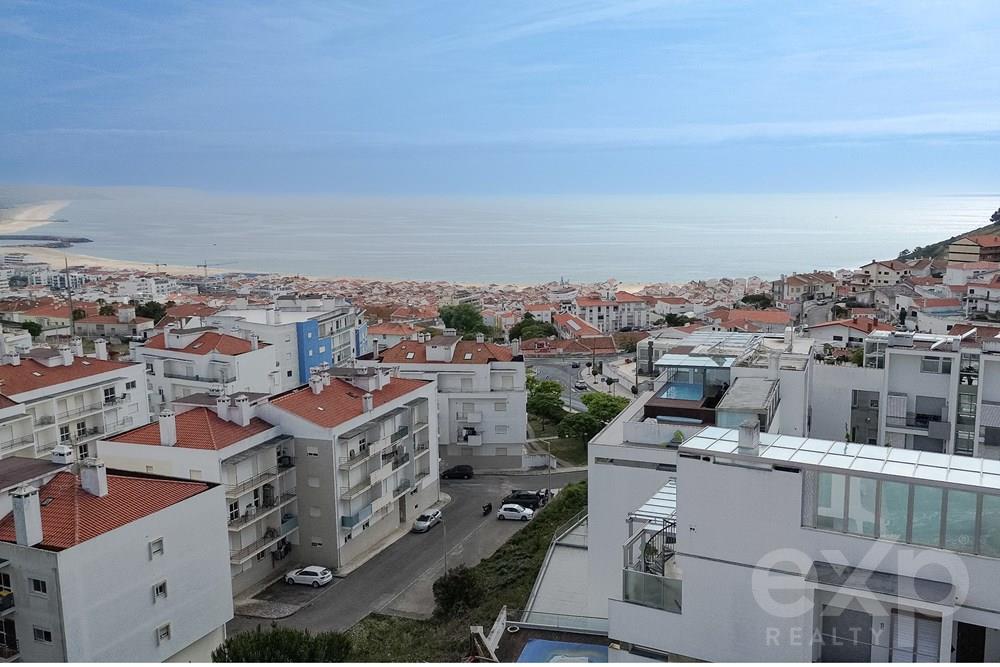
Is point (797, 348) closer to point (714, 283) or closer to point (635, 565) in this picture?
point (635, 565)

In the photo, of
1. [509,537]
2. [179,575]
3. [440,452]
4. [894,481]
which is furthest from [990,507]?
[440,452]

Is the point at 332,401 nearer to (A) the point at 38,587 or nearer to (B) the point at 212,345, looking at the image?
(A) the point at 38,587

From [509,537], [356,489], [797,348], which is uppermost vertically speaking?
[797,348]

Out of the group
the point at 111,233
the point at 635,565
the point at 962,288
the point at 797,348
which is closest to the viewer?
Result: the point at 635,565

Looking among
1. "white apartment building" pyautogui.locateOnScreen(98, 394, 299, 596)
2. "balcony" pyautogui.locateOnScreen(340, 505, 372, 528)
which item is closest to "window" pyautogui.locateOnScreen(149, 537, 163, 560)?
"white apartment building" pyautogui.locateOnScreen(98, 394, 299, 596)

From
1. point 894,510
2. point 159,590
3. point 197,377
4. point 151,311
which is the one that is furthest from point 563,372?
point 894,510

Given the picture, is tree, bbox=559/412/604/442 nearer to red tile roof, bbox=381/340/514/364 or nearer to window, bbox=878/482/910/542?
red tile roof, bbox=381/340/514/364

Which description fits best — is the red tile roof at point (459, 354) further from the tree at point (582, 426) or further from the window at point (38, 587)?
the window at point (38, 587)
